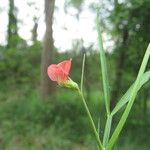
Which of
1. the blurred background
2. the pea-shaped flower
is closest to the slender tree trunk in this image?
the blurred background

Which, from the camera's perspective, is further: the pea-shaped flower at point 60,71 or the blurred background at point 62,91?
the blurred background at point 62,91

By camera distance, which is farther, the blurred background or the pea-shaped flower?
the blurred background

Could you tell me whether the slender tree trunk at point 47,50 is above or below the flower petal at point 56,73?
below

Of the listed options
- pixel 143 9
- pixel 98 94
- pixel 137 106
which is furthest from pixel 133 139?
pixel 98 94

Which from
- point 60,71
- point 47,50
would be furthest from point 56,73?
point 47,50

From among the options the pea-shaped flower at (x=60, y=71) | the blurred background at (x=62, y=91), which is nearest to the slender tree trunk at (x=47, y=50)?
the blurred background at (x=62, y=91)

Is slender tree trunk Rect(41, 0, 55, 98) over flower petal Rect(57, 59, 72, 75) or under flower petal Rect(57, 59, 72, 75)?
under

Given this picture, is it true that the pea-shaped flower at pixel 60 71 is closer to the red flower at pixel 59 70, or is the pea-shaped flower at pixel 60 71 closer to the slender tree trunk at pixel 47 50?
the red flower at pixel 59 70

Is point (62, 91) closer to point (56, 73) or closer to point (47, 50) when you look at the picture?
point (47, 50)

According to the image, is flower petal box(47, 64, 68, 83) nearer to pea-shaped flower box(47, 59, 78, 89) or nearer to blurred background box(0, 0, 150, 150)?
Result: pea-shaped flower box(47, 59, 78, 89)
